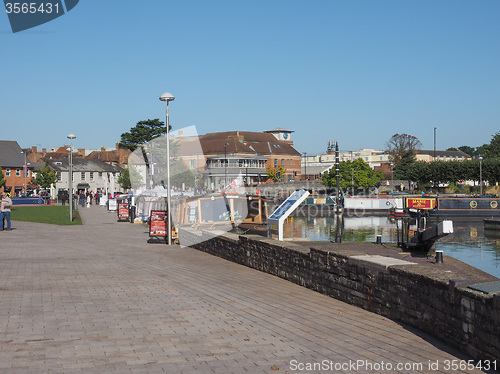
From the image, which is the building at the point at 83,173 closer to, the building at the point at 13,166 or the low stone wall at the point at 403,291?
the building at the point at 13,166

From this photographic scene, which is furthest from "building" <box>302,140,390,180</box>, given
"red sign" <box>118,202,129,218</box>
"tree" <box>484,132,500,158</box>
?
"red sign" <box>118,202,129,218</box>

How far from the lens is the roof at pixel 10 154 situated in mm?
116438

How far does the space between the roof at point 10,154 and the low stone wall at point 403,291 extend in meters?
113

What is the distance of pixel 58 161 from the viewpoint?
131m

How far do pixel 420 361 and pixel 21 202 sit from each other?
232ft

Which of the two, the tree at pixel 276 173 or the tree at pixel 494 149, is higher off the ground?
the tree at pixel 494 149

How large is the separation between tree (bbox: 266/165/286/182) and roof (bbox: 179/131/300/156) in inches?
269

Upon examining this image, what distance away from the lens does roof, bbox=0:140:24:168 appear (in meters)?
116

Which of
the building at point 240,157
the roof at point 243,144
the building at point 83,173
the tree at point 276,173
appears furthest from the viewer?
the roof at point 243,144

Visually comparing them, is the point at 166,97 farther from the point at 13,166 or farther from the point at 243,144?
the point at 243,144

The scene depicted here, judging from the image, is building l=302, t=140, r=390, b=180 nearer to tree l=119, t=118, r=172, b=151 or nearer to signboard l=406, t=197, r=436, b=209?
tree l=119, t=118, r=172, b=151

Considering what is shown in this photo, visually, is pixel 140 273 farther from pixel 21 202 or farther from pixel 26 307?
pixel 21 202

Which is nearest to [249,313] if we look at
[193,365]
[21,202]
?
[193,365]

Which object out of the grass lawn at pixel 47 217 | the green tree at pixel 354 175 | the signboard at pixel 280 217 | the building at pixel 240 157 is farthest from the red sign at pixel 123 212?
the building at pixel 240 157
